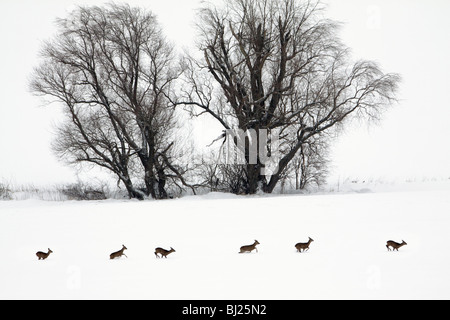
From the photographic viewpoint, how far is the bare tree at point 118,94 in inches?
829

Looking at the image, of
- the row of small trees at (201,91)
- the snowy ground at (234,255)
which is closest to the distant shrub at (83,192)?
the row of small trees at (201,91)

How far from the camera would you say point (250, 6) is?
67.5 ft

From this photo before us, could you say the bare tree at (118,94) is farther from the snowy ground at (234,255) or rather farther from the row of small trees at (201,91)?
the snowy ground at (234,255)

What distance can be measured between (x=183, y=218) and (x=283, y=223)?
275 cm

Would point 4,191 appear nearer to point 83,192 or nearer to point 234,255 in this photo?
point 83,192

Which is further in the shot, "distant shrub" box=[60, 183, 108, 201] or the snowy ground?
"distant shrub" box=[60, 183, 108, 201]

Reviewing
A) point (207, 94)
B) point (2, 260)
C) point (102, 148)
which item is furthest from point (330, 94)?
point (2, 260)

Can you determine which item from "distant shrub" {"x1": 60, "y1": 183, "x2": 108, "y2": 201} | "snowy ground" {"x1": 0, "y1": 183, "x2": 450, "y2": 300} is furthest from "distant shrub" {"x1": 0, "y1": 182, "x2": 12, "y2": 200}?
"snowy ground" {"x1": 0, "y1": 183, "x2": 450, "y2": 300}

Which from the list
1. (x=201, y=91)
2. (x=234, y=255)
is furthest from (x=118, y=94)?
(x=234, y=255)

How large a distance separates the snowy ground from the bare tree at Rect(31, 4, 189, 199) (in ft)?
32.6

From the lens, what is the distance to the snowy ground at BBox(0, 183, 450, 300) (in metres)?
5.62

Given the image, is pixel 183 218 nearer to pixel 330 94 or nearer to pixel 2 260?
pixel 2 260

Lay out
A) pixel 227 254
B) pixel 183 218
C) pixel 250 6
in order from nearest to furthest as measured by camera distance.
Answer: pixel 227 254 → pixel 183 218 → pixel 250 6

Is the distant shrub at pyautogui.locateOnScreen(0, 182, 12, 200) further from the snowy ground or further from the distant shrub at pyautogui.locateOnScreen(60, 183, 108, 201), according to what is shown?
the snowy ground
